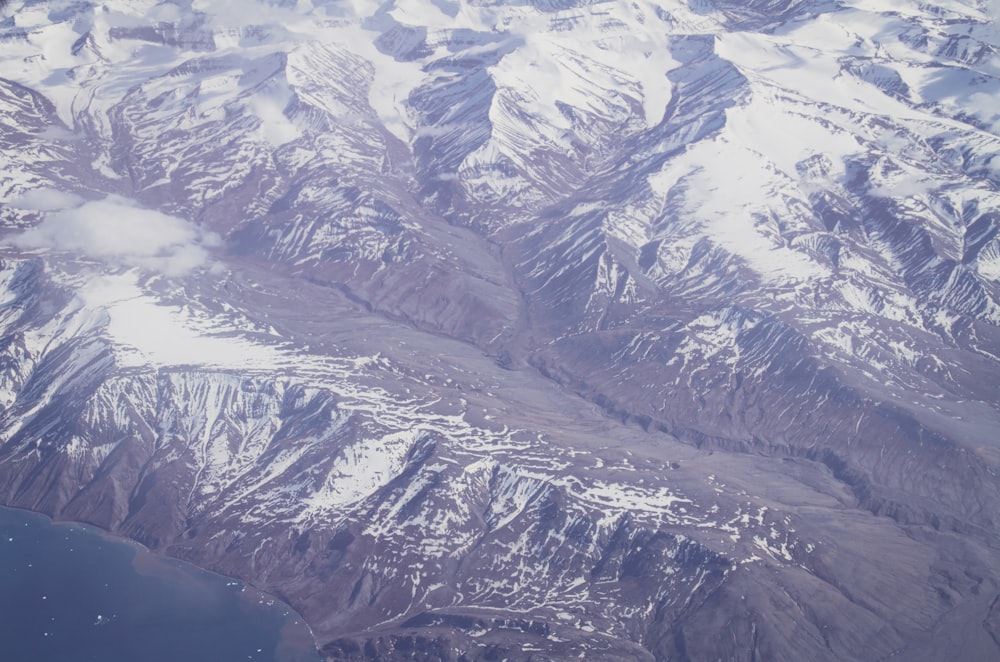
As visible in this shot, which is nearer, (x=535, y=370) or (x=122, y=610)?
(x=122, y=610)

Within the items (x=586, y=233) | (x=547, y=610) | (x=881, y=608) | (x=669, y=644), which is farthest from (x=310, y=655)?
(x=586, y=233)

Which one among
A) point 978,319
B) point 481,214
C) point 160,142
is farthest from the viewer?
point 160,142

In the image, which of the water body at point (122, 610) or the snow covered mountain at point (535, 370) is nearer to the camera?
the water body at point (122, 610)

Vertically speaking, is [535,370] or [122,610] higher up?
[535,370]

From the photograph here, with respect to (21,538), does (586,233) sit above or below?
above

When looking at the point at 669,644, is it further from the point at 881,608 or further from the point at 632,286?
the point at 632,286
